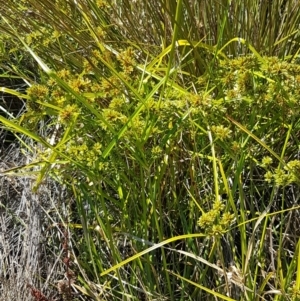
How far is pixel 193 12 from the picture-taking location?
1217 millimetres

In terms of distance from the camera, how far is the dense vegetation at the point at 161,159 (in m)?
0.93

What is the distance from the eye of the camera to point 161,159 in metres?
1.07

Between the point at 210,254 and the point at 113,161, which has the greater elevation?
the point at 113,161

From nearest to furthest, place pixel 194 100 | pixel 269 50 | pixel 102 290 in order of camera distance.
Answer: pixel 194 100, pixel 102 290, pixel 269 50

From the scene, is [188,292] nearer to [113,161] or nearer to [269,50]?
[113,161]

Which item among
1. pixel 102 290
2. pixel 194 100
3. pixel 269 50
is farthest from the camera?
pixel 269 50

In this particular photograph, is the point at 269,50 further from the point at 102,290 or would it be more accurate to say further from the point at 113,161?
the point at 102,290

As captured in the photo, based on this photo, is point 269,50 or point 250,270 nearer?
point 250,270

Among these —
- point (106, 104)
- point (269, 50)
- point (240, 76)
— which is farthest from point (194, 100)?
point (269, 50)

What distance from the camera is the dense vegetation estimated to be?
926 mm

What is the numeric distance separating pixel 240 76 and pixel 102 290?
1.43 ft

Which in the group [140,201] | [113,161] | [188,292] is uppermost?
[113,161]

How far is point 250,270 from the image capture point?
3.22 ft

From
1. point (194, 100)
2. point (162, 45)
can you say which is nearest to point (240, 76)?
point (194, 100)
